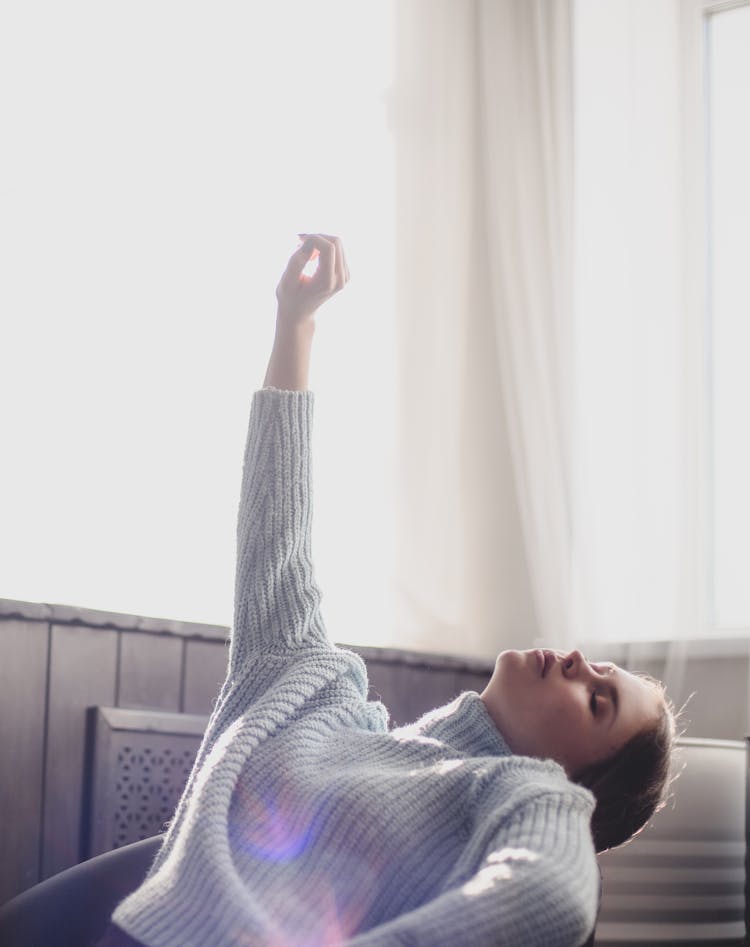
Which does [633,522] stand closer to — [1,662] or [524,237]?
[524,237]

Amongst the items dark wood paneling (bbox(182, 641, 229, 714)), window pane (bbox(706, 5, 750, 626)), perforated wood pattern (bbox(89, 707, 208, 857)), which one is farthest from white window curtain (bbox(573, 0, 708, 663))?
perforated wood pattern (bbox(89, 707, 208, 857))

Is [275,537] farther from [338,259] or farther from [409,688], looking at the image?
[409,688]

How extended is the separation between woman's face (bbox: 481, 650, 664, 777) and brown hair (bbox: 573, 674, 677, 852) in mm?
15

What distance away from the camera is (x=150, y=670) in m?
1.89

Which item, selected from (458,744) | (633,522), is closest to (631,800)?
(458,744)

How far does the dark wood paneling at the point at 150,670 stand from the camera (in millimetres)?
1852

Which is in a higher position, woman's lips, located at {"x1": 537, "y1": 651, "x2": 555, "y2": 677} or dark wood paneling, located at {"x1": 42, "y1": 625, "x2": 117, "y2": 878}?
woman's lips, located at {"x1": 537, "y1": 651, "x2": 555, "y2": 677}

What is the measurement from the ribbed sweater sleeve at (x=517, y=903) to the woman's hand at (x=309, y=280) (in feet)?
2.20

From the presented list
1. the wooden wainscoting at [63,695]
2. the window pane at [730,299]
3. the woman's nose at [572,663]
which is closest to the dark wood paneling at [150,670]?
the wooden wainscoting at [63,695]

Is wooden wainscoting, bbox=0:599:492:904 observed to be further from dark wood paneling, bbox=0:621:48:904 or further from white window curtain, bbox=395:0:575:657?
white window curtain, bbox=395:0:575:657

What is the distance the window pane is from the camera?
2.53 metres

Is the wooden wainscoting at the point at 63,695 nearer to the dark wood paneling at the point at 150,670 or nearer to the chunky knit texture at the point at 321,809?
the dark wood paneling at the point at 150,670

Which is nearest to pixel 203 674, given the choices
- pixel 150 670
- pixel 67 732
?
pixel 150 670

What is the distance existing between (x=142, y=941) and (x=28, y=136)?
4.34 ft
